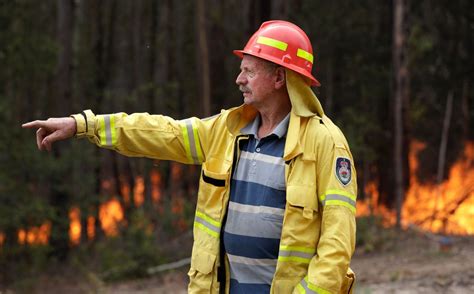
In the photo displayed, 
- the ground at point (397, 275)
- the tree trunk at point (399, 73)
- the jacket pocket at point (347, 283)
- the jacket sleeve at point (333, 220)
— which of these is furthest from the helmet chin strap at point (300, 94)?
the tree trunk at point (399, 73)

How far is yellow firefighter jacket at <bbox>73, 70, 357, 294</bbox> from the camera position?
3715mm

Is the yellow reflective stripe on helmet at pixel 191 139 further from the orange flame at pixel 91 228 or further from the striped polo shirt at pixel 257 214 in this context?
the orange flame at pixel 91 228

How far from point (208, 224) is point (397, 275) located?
8.00m

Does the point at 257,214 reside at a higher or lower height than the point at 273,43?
lower

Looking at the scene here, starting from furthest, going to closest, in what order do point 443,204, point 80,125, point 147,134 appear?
point 443,204 < point 147,134 < point 80,125

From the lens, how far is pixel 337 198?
3.74m

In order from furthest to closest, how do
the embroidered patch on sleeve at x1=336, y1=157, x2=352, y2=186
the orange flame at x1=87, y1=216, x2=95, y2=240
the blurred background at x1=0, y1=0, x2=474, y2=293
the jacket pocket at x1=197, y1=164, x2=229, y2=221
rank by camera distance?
the orange flame at x1=87, y1=216, x2=95, y2=240 < the blurred background at x1=0, y1=0, x2=474, y2=293 < the jacket pocket at x1=197, y1=164, x2=229, y2=221 < the embroidered patch on sleeve at x1=336, y1=157, x2=352, y2=186

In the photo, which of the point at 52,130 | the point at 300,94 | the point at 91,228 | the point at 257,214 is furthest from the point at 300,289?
the point at 91,228

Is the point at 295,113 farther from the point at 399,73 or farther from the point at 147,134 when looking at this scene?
the point at 399,73

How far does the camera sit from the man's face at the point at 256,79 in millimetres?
4016

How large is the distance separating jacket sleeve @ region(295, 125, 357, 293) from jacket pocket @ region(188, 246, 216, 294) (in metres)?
0.45

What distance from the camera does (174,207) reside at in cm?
1916

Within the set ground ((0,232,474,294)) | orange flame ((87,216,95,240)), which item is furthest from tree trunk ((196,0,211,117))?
ground ((0,232,474,294))

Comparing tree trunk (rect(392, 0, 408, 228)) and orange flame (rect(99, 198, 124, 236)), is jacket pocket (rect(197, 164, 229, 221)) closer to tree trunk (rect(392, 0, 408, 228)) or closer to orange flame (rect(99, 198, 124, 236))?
tree trunk (rect(392, 0, 408, 228))
